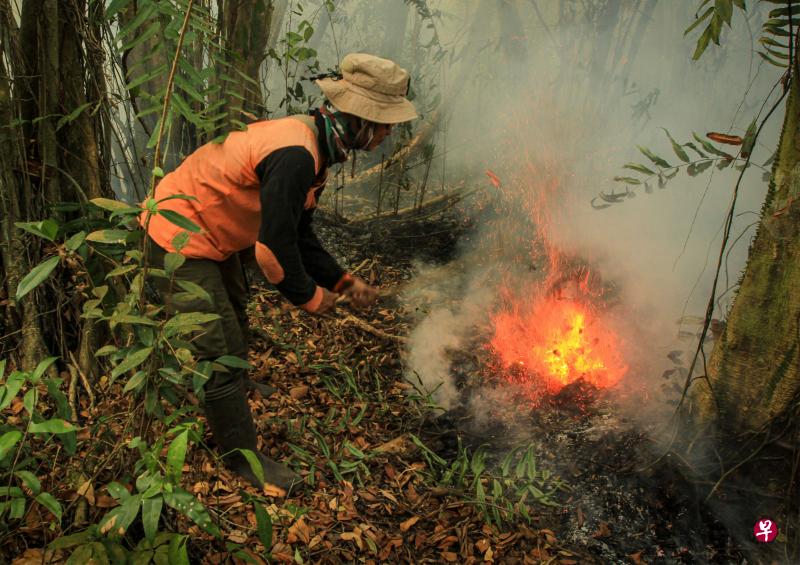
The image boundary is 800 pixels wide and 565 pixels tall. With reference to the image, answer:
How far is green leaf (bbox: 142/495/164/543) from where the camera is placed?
1.54m

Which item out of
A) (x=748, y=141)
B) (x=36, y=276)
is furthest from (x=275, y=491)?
(x=748, y=141)

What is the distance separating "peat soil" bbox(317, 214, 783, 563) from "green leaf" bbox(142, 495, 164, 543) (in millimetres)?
2194

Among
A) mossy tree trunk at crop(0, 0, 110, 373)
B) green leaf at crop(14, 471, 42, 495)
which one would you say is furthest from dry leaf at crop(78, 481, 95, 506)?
mossy tree trunk at crop(0, 0, 110, 373)

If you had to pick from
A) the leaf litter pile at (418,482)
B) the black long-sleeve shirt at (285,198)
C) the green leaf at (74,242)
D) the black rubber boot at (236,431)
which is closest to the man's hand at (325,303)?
the black long-sleeve shirt at (285,198)

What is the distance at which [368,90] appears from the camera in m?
2.66

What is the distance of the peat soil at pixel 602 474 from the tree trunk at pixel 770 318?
503 millimetres

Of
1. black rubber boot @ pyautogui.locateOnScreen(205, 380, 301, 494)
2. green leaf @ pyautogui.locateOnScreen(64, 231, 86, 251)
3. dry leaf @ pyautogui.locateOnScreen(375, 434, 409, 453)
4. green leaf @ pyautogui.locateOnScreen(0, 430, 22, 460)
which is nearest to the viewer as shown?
green leaf @ pyautogui.locateOnScreen(0, 430, 22, 460)

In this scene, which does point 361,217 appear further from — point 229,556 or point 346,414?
point 229,556

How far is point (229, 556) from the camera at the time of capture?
7.39 ft

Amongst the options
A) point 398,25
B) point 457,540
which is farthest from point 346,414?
point 398,25

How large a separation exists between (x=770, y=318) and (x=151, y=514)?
2775mm

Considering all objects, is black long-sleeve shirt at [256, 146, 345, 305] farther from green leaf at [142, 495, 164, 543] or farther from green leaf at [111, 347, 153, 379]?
green leaf at [142, 495, 164, 543]

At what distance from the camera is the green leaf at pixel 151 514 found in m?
1.54

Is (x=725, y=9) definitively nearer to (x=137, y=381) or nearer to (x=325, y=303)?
(x=325, y=303)
